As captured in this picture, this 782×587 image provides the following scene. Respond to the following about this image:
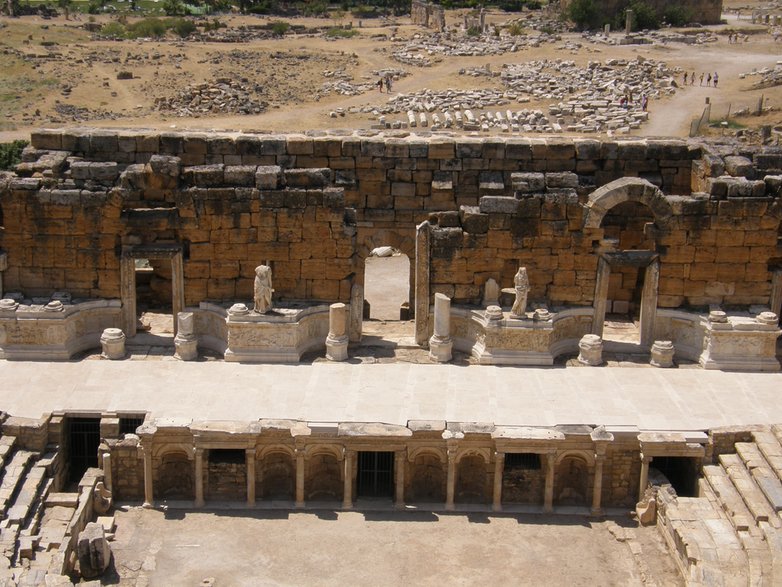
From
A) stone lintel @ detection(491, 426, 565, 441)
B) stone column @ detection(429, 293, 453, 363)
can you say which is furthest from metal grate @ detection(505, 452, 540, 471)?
stone column @ detection(429, 293, 453, 363)

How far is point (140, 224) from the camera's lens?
24.2 m

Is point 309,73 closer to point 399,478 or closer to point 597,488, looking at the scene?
point 399,478

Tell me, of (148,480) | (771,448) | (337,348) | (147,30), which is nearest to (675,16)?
(147,30)

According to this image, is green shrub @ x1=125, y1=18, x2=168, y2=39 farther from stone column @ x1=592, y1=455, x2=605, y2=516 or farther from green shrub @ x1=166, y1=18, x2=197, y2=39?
stone column @ x1=592, y1=455, x2=605, y2=516

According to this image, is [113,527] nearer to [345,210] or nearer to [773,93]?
[345,210]

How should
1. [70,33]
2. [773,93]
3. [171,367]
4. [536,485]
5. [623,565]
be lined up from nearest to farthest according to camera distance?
[623,565] < [536,485] < [171,367] < [773,93] < [70,33]

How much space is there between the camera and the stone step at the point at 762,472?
19.0m

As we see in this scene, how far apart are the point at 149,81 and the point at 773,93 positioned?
34.0 meters

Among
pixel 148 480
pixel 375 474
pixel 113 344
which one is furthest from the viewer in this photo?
pixel 113 344

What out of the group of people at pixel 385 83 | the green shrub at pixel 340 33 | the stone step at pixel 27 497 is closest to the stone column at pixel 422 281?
the stone step at pixel 27 497

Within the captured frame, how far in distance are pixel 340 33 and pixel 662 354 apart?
194 ft

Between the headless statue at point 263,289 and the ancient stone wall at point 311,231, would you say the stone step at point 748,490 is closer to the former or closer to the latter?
the ancient stone wall at point 311,231

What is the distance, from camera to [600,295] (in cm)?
2439

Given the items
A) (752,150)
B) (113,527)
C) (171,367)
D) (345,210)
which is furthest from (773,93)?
(113,527)
